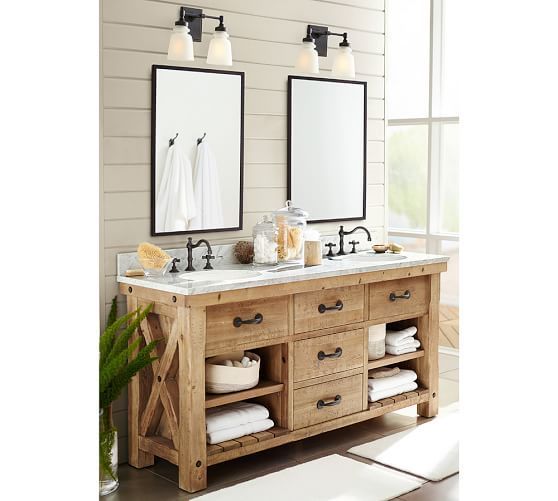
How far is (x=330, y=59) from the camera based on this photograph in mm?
4242

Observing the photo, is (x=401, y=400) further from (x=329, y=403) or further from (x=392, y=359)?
(x=329, y=403)

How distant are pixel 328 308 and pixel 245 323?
0.52 meters

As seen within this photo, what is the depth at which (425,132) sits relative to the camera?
17.8ft

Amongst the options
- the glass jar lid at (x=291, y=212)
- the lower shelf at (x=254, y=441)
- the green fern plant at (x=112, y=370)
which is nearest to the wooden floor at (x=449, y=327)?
the lower shelf at (x=254, y=441)

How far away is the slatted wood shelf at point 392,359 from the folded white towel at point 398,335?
7cm

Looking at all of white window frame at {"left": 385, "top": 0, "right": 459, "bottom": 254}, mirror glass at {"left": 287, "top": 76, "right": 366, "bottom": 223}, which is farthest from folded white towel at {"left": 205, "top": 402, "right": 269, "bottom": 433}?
white window frame at {"left": 385, "top": 0, "right": 459, "bottom": 254}

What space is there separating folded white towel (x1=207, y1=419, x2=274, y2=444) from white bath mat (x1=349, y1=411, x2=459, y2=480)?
0.48m

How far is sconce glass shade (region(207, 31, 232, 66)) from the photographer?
136 inches

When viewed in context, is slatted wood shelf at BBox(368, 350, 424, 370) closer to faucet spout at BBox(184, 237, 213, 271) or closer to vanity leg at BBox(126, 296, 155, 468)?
faucet spout at BBox(184, 237, 213, 271)

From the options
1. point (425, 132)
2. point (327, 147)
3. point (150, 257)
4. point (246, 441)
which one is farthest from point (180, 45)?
point (425, 132)

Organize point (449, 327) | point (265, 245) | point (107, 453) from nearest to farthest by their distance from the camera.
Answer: point (107, 453)
point (265, 245)
point (449, 327)

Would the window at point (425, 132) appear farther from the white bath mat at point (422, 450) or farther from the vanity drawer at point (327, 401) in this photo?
the vanity drawer at point (327, 401)
